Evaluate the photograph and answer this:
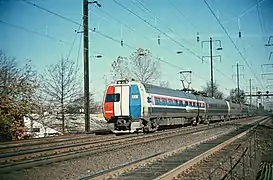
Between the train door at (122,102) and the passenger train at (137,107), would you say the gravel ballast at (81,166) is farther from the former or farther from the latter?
the train door at (122,102)

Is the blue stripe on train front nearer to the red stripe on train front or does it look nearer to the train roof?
the train roof

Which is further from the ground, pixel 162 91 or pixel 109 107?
pixel 162 91

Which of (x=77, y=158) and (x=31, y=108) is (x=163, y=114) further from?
(x=77, y=158)

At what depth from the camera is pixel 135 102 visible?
2462cm

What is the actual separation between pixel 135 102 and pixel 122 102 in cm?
87

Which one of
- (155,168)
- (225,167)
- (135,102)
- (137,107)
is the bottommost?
(225,167)

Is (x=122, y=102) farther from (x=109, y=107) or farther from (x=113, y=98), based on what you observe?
(x=109, y=107)

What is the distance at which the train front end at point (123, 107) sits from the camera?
79.5 ft

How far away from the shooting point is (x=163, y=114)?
91.0ft

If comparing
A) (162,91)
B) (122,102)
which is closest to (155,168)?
(122,102)

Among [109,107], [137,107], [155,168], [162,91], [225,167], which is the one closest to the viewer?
[155,168]

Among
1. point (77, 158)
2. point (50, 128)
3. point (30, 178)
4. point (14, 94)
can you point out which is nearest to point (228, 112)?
point (50, 128)

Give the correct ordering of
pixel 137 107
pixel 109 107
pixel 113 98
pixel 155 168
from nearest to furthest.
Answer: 1. pixel 155 168
2. pixel 137 107
3. pixel 109 107
4. pixel 113 98

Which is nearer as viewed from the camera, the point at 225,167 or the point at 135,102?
the point at 225,167
